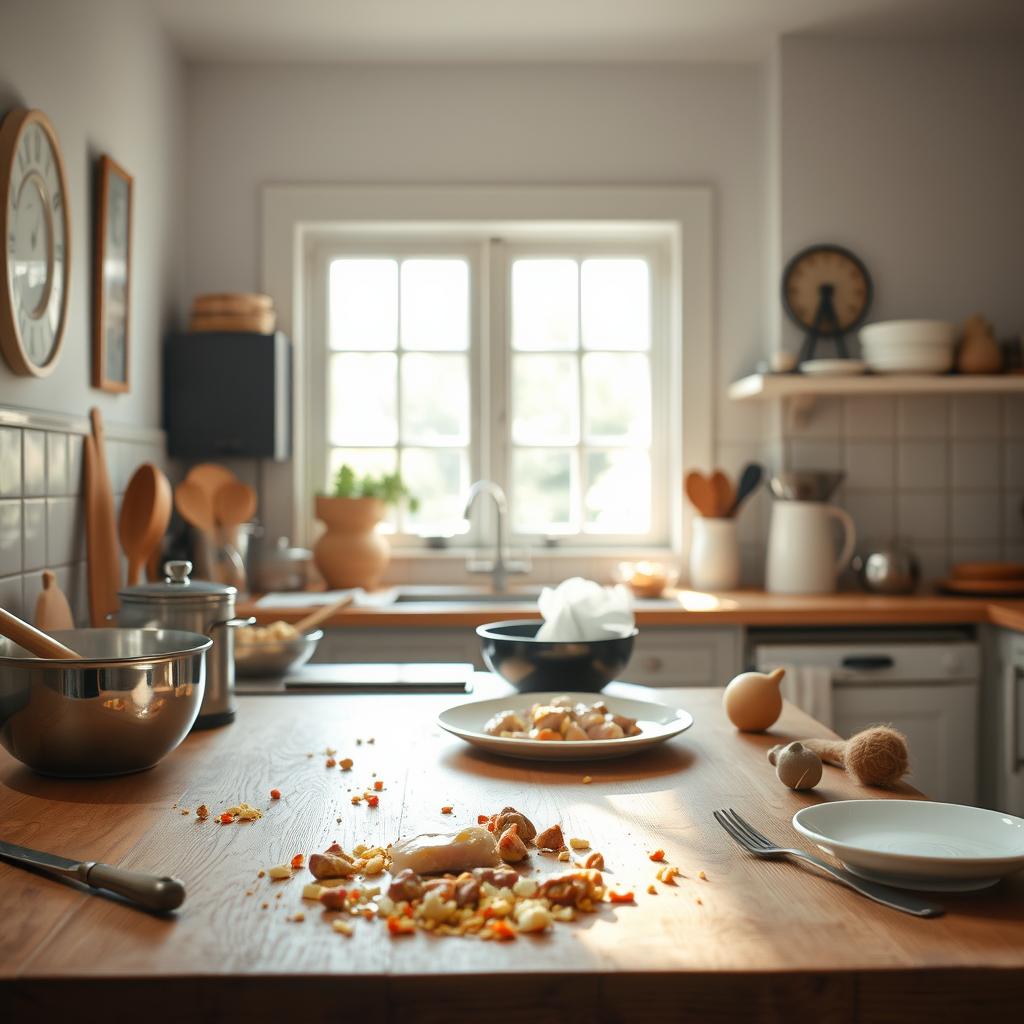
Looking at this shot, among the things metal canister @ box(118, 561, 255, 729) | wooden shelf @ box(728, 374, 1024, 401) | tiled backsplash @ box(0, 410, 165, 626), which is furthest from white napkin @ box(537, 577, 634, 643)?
wooden shelf @ box(728, 374, 1024, 401)

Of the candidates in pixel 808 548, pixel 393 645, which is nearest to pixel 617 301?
pixel 808 548

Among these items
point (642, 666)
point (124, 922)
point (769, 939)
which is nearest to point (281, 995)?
point (124, 922)

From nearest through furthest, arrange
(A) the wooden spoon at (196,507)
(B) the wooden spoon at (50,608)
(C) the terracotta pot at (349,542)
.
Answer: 1. (B) the wooden spoon at (50,608)
2. (A) the wooden spoon at (196,507)
3. (C) the terracotta pot at (349,542)

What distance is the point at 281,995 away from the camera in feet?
2.53

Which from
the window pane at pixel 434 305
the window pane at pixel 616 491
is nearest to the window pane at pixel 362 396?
the window pane at pixel 434 305

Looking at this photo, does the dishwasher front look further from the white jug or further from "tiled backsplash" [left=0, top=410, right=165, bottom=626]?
"tiled backsplash" [left=0, top=410, right=165, bottom=626]

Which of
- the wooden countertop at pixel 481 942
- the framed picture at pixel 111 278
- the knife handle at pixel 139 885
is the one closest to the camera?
the wooden countertop at pixel 481 942

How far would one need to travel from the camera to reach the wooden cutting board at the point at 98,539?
2.55 m

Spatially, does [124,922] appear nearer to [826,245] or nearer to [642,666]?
[642,666]

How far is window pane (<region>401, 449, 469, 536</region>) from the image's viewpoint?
148 inches

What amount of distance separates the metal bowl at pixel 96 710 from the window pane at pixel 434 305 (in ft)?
8.28

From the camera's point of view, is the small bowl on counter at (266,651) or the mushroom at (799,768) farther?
the small bowl on counter at (266,651)

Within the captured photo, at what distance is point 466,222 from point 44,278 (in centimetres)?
157

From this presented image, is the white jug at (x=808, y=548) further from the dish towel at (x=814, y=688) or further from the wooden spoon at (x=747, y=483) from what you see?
the dish towel at (x=814, y=688)
